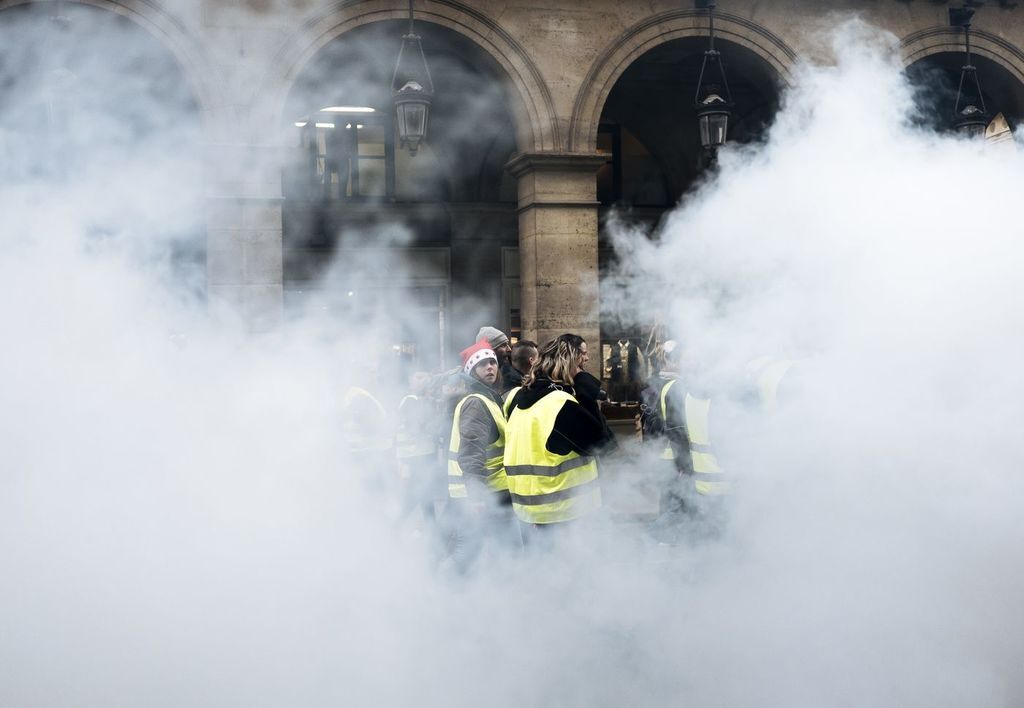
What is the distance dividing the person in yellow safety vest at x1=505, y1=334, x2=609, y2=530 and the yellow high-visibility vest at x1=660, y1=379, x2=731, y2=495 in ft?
3.00

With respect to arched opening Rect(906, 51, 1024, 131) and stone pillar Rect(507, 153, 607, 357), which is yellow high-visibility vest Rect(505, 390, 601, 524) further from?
arched opening Rect(906, 51, 1024, 131)

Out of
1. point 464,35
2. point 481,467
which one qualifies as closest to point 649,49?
point 464,35

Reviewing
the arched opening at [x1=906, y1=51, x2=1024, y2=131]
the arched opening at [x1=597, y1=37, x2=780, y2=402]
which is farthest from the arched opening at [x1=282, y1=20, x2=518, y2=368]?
the arched opening at [x1=906, y1=51, x2=1024, y2=131]

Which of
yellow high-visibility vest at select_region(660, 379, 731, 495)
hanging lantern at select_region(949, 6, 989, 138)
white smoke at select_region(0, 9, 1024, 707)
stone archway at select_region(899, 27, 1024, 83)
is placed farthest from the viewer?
stone archway at select_region(899, 27, 1024, 83)

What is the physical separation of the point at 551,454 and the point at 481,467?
61 cm

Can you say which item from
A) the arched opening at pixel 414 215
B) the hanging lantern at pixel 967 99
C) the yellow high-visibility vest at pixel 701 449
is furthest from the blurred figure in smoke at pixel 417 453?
the arched opening at pixel 414 215

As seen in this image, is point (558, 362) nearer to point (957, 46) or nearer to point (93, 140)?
point (93, 140)

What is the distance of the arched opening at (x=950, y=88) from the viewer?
11.0 meters

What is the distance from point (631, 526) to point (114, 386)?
9.19ft

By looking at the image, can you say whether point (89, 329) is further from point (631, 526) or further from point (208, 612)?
point (631, 526)

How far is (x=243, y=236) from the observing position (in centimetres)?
890

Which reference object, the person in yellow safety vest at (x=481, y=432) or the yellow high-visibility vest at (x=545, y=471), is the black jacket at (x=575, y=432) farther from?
the person in yellow safety vest at (x=481, y=432)

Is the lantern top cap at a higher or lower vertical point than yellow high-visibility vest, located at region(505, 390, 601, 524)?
higher

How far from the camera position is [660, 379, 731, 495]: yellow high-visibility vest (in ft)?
18.2
